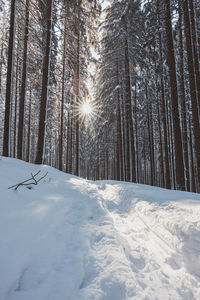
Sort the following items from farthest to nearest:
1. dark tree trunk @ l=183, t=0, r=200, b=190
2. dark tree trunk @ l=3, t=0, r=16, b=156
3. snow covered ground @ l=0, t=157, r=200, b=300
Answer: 1. dark tree trunk @ l=3, t=0, r=16, b=156
2. dark tree trunk @ l=183, t=0, r=200, b=190
3. snow covered ground @ l=0, t=157, r=200, b=300

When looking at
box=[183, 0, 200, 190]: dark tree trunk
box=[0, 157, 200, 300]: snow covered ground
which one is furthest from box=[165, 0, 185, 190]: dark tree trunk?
box=[0, 157, 200, 300]: snow covered ground

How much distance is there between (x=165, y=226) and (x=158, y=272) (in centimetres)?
89

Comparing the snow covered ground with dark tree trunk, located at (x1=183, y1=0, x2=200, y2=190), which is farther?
dark tree trunk, located at (x1=183, y1=0, x2=200, y2=190)

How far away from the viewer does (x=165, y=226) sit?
7.64ft

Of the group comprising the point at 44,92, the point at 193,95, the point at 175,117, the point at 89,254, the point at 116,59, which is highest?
the point at 116,59

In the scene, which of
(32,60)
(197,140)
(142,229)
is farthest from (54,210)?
(32,60)

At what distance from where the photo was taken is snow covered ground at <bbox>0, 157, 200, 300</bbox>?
3.74ft

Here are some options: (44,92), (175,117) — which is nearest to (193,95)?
(175,117)

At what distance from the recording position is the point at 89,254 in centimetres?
161

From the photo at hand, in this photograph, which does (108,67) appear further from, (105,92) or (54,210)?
(54,210)

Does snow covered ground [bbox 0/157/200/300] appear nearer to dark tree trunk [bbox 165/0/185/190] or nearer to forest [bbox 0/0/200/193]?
dark tree trunk [bbox 165/0/185/190]

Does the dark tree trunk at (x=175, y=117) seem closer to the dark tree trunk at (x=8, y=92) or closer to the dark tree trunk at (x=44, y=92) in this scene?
the dark tree trunk at (x=44, y=92)

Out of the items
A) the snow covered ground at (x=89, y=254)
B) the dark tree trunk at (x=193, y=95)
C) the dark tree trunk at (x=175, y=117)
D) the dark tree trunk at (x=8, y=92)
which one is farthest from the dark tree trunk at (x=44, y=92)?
the dark tree trunk at (x=193, y=95)

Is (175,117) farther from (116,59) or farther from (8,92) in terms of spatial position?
(116,59)
